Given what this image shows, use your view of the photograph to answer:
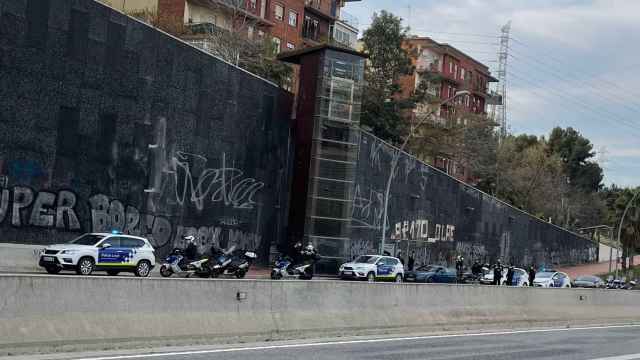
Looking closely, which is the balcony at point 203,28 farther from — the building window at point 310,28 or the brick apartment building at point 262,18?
the building window at point 310,28

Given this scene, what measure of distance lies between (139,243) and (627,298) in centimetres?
2150

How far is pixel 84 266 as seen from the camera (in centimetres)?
2661

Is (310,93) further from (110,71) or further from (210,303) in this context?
(210,303)

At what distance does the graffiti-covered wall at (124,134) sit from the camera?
32.1 meters

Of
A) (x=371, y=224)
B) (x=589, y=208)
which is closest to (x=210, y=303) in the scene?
(x=371, y=224)

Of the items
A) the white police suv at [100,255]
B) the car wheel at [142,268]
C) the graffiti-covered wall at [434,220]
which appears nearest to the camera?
the white police suv at [100,255]

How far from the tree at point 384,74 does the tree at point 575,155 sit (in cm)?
5850

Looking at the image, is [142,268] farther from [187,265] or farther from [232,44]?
[232,44]

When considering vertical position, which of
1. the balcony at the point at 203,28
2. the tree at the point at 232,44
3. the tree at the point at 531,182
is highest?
the balcony at the point at 203,28

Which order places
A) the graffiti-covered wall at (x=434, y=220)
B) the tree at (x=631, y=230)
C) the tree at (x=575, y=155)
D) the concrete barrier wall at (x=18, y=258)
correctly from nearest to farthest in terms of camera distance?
the concrete barrier wall at (x=18, y=258) → the graffiti-covered wall at (x=434, y=220) → the tree at (x=631, y=230) → the tree at (x=575, y=155)

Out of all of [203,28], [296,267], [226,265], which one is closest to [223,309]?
[226,265]

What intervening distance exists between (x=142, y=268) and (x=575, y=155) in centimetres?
10750

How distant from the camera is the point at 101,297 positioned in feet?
47.0

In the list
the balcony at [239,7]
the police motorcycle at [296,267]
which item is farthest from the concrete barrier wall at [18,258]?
the balcony at [239,7]
